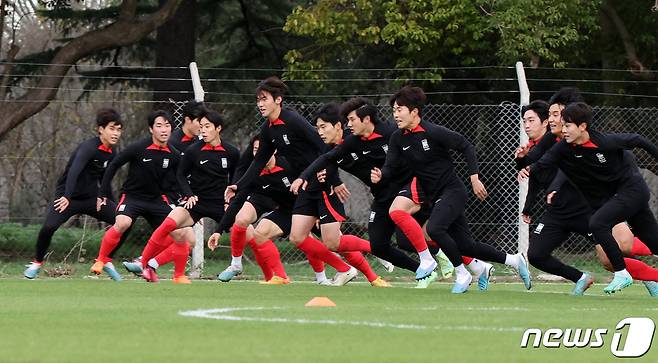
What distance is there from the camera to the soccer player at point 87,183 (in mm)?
15883

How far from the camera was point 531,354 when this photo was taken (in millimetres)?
7195

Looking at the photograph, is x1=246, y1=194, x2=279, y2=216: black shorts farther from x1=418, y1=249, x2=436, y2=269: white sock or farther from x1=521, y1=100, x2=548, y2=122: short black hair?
x1=521, y1=100, x2=548, y2=122: short black hair

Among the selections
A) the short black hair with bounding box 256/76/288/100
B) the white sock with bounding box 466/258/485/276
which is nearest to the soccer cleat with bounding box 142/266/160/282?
the short black hair with bounding box 256/76/288/100

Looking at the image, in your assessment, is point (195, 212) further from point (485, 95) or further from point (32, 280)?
point (485, 95)

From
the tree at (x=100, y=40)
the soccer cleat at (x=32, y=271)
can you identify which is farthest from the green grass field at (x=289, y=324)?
the tree at (x=100, y=40)

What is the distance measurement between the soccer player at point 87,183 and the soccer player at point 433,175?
372 centimetres

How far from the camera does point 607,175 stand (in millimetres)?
12539

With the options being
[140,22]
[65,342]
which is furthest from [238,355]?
[140,22]

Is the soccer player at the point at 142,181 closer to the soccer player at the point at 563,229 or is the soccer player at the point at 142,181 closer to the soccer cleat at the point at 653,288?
the soccer player at the point at 563,229

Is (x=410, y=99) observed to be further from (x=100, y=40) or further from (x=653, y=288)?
(x=100, y=40)

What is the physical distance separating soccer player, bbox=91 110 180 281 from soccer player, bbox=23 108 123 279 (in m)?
0.22

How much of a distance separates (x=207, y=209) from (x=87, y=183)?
1.45 m

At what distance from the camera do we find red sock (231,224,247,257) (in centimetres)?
1543

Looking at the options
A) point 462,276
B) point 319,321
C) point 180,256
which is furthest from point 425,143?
point 319,321
